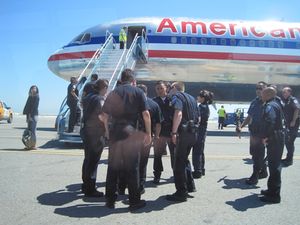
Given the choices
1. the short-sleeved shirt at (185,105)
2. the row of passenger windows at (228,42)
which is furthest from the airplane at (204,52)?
the short-sleeved shirt at (185,105)

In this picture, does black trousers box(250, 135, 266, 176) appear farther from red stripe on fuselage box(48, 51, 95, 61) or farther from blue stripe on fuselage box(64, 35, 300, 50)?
red stripe on fuselage box(48, 51, 95, 61)

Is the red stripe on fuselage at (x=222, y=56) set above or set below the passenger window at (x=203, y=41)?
below

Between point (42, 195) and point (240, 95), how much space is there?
16.0m

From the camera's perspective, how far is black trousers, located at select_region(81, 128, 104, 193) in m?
5.68

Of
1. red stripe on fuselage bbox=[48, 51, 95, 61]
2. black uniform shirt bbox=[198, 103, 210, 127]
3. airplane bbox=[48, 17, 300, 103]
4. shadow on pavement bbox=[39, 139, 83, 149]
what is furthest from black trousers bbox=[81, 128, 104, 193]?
red stripe on fuselage bbox=[48, 51, 95, 61]

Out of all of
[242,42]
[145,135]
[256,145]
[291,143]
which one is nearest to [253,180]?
[256,145]

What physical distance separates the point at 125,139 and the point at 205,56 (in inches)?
546

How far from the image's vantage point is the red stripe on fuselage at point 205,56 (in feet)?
59.2

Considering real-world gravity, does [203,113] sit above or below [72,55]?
below

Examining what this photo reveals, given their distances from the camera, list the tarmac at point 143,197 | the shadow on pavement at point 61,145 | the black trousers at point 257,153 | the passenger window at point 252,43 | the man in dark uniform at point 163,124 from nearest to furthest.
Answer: the tarmac at point 143,197, the man in dark uniform at point 163,124, the black trousers at point 257,153, the shadow on pavement at point 61,145, the passenger window at point 252,43

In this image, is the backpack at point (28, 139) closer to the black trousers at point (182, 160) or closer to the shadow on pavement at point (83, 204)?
the shadow on pavement at point (83, 204)

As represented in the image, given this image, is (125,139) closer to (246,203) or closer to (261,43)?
(246,203)

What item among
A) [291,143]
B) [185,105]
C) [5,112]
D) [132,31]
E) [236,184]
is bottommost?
[5,112]

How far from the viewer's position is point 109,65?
569 inches
